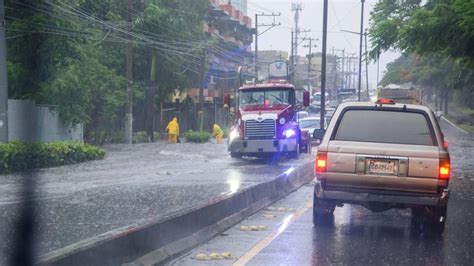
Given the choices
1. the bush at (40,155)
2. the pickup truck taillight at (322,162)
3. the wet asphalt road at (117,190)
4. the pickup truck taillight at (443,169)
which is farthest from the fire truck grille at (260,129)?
the pickup truck taillight at (443,169)

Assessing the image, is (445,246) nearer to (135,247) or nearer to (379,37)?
(135,247)

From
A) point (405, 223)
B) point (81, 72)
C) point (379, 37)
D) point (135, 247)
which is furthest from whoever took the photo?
point (81, 72)

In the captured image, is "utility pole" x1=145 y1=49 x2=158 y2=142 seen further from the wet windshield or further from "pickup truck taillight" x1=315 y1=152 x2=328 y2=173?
"pickup truck taillight" x1=315 y1=152 x2=328 y2=173

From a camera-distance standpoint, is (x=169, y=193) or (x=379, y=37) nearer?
(x=169, y=193)

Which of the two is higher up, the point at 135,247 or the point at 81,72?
the point at 81,72

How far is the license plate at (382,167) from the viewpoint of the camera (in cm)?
986

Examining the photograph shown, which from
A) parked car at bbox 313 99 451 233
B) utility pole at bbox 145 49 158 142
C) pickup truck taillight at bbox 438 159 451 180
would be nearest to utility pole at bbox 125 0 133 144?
utility pole at bbox 145 49 158 142

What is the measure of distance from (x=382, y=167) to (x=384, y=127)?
791mm

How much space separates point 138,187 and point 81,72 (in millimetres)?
15862

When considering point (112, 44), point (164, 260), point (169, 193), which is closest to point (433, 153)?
point (164, 260)

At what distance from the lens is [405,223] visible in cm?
1177

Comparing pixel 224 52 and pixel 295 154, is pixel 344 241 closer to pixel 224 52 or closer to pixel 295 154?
pixel 295 154

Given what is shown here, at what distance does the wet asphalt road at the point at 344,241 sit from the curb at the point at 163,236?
7.2 inches

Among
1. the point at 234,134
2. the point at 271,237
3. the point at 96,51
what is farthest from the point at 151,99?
the point at 271,237
